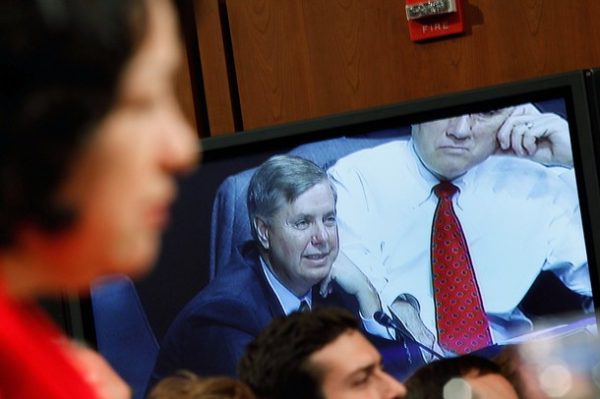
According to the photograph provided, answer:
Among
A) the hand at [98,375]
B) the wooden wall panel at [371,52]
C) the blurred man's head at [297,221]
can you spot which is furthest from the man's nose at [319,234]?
the hand at [98,375]

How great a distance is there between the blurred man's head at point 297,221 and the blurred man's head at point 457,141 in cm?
16

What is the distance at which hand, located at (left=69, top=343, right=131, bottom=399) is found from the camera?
1.23ft

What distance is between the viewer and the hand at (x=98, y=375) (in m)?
0.37

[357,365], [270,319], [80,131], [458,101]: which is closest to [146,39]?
[80,131]

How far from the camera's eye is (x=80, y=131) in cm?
32

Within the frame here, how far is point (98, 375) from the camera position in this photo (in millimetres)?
391

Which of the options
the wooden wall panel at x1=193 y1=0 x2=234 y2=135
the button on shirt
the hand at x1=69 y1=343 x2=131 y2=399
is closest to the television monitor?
the button on shirt

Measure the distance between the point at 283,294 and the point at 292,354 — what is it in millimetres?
292

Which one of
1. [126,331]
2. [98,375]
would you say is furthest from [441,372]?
[98,375]

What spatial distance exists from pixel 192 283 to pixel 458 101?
1.69ft

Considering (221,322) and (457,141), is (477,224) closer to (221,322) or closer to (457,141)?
(457,141)

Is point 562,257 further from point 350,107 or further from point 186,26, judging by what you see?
point 186,26

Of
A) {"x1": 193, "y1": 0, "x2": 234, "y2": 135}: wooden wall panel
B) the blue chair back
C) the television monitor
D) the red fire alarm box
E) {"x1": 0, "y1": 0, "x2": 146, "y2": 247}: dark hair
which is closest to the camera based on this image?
{"x1": 0, "y1": 0, "x2": 146, "y2": 247}: dark hair

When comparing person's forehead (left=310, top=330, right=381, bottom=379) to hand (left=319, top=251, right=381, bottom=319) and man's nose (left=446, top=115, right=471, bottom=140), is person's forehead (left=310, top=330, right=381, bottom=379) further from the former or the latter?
man's nose (left=446, top=115, right=471, bottom=140)
